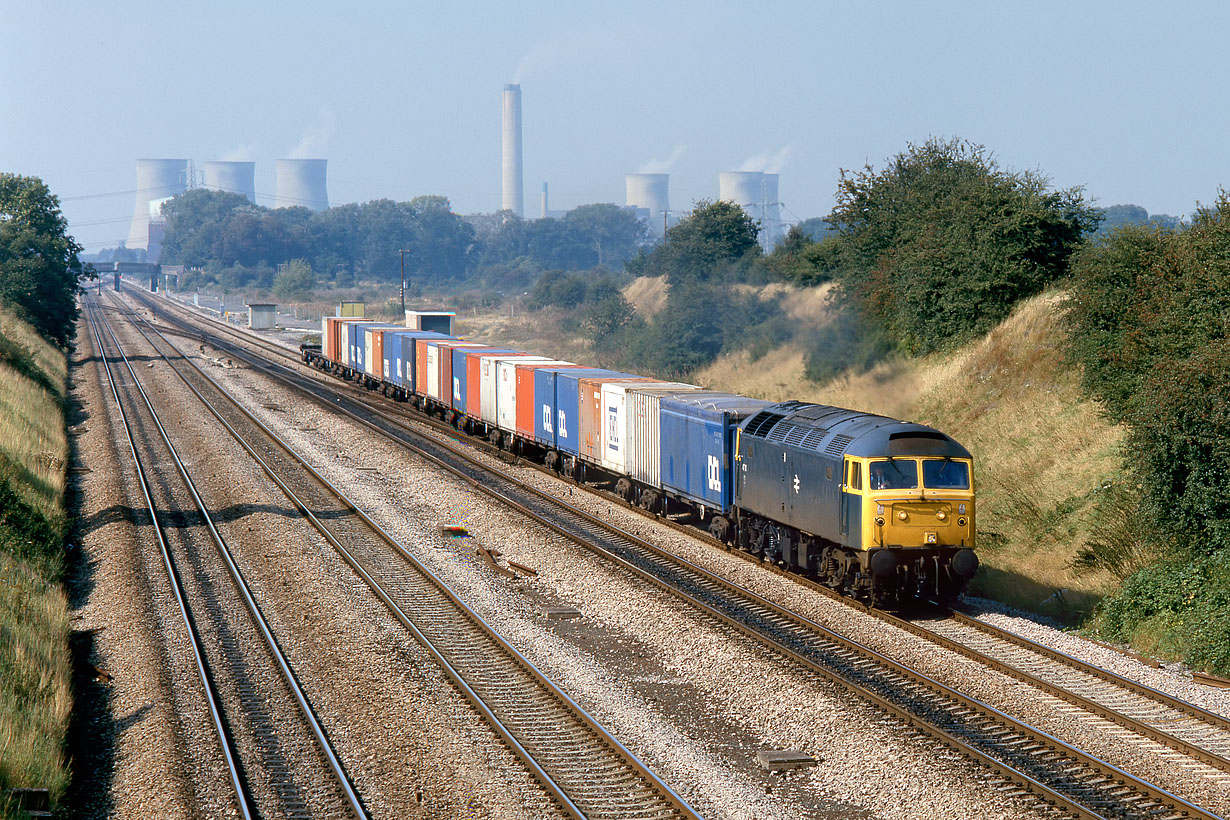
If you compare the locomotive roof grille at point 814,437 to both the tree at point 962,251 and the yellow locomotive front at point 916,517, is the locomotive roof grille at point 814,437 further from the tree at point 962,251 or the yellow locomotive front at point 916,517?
the tree at point 962,251

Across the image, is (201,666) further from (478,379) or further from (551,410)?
(478,379)

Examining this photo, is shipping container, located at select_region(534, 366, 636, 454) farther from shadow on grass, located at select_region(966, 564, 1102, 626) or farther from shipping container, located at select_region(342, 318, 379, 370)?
shipping container, located at select_region(342, 318, 379, 370)

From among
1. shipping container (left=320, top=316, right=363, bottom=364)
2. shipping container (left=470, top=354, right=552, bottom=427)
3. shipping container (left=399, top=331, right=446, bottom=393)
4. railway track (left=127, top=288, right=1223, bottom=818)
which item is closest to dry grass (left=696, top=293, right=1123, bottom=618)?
railway track (left=127, top=288, right=1223, bottom=818)

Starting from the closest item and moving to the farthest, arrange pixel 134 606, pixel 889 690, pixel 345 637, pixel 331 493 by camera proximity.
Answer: pixel 889 690
pixel 345 637
pixel 134 606
pixel 331 493

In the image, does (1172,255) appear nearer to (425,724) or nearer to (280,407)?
(425,724)

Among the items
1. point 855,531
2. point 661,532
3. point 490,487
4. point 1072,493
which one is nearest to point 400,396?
point 490,487

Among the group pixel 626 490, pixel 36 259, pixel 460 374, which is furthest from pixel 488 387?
pixel 36 259

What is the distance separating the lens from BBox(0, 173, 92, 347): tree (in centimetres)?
6825

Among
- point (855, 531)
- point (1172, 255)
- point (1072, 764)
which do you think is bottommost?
point (1072, 764)

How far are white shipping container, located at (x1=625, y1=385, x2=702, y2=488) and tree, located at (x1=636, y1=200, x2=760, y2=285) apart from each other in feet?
144

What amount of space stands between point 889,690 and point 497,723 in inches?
209

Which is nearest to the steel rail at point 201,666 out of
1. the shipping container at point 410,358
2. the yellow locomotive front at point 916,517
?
the yellow locomotive front at point 916,517

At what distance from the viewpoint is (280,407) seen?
5150cm

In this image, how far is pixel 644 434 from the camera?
93.6 ft
